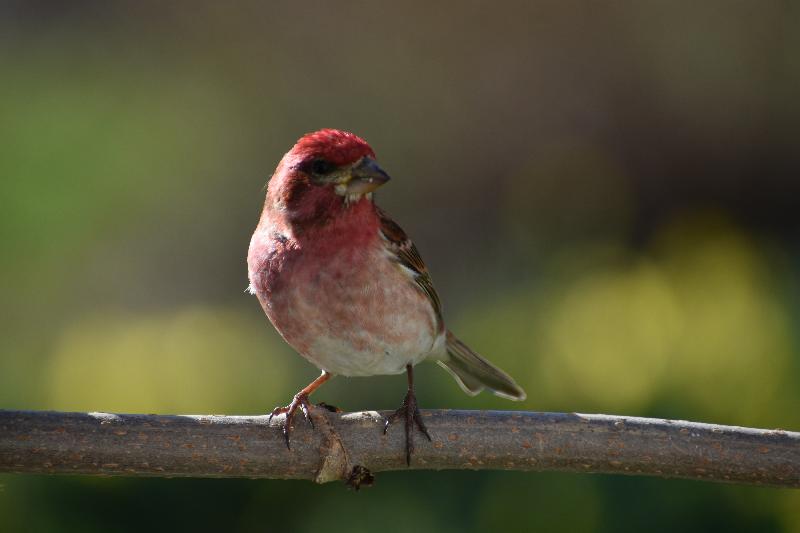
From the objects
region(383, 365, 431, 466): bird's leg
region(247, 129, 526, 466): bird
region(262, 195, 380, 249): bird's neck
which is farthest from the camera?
region(262, 195, 380, 249): bird's neck

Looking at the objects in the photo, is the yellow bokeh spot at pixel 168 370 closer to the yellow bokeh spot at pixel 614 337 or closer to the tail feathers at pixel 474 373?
the tail feathers at pixel 474 373

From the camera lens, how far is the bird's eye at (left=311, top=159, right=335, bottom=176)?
2589 millimetres

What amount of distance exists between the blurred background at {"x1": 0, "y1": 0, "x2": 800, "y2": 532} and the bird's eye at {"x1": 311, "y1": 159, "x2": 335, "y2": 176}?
1342mm

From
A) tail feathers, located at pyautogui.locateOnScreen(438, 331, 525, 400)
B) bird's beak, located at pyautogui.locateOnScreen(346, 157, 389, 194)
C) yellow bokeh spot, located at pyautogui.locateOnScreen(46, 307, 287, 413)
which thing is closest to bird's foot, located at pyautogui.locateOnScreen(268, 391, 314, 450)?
bird's beak, located at pyautogui.locateOnScreen(346, 157, 389, 194)

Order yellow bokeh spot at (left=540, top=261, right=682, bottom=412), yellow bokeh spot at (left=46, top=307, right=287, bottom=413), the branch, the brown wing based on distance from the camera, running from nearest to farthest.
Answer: the branch
the brown wing
yellow bokeh spot at (left=540, top=261, right=682, bottom=412)
yellow bokeh spot at (left=46, top=307, right=287, bottom=413)

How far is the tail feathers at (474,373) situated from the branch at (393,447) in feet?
2.83

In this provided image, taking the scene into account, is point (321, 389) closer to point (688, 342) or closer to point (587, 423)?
point (688, 342)

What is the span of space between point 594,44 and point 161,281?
372 cm

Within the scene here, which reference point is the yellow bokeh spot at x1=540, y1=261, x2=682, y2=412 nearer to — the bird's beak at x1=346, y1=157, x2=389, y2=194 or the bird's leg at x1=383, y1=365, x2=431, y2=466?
the bird's leg at x1=383, y1=365, x2=431, y2=466

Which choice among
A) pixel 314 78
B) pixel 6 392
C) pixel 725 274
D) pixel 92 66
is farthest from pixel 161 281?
pixel 725 274

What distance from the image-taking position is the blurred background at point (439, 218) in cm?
355

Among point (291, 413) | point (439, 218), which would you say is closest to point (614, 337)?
point (291, 413)

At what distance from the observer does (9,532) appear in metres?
3.53

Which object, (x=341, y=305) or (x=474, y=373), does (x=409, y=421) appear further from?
(x=474, y=373)
